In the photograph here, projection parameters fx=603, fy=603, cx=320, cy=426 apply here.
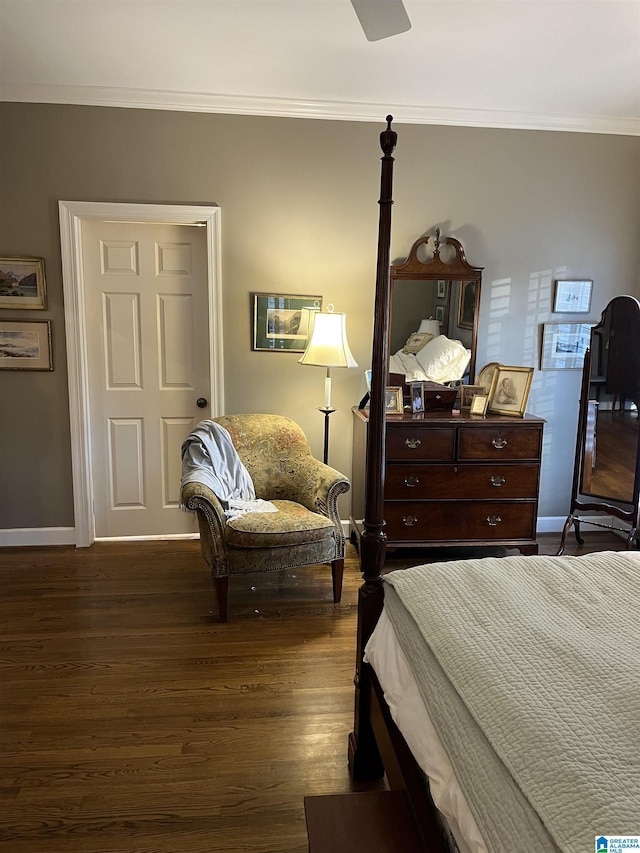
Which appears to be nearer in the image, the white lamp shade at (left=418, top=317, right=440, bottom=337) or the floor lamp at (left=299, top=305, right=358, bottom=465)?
the floor lamp at (left=299, top=305, right=358, bottom=465)

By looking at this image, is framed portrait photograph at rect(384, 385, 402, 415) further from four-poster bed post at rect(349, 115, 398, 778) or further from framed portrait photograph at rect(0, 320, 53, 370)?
framed portrait photograph at rect(0, 320, 53, 370)

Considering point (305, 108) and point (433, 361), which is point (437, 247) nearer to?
point (433, 361)

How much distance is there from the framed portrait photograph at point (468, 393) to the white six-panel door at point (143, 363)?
1.59 metres

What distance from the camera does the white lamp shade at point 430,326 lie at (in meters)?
3.76

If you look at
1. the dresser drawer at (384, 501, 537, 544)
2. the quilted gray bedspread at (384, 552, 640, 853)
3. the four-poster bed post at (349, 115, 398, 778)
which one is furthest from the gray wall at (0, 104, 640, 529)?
the quilted gray bedspread at (384, 552, 640, 853)

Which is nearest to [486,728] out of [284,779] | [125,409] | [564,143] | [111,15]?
[284,779]

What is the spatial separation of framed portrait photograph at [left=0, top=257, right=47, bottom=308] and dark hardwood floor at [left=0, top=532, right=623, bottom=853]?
1536mm

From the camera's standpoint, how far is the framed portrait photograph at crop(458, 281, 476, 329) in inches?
149

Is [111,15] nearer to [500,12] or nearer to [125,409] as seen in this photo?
[500,12]

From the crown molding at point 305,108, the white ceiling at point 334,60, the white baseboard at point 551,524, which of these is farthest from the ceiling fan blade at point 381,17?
the white baseboard at point 551,524

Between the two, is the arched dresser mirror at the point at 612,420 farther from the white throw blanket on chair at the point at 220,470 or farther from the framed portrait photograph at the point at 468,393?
the white throw blanket on chair at the point at 220,470

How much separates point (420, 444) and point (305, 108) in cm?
206

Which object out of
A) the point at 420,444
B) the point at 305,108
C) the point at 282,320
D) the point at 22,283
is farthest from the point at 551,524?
the point at 22,283

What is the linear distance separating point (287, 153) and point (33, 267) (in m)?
1.63
